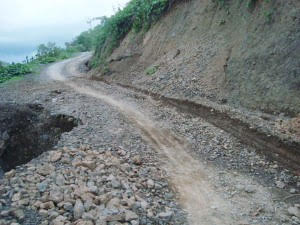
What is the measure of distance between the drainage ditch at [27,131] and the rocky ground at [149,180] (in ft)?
3.42

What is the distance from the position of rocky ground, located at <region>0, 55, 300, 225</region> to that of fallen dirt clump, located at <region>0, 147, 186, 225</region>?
2 cm

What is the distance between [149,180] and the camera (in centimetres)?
633

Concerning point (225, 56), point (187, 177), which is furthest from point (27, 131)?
point (225, 56)

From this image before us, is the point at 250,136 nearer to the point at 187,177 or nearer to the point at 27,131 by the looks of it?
the point at 187,177

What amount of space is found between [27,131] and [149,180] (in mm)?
6250

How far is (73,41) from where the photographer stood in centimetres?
4944

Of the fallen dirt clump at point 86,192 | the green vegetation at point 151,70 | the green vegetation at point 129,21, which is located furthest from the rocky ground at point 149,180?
the green vegetation at point 129,21

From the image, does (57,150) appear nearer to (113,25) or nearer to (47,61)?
(113,25)

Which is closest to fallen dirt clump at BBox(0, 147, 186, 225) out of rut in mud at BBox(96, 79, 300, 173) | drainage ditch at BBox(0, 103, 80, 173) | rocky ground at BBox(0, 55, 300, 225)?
rocky ground at BBox(0, 55, 300, 225)

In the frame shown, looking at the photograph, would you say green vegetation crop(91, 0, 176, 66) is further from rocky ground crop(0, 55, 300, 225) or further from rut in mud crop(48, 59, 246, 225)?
rocky ground crop(0, 55, 300, 225)

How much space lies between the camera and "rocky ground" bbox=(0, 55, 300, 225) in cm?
510

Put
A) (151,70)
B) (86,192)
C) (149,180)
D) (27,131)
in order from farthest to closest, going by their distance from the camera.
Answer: (151,70), (27,131), (149,180), (86,192)

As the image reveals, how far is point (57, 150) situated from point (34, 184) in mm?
1699

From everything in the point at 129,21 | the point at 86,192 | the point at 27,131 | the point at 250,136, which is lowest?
the point at 250,136
